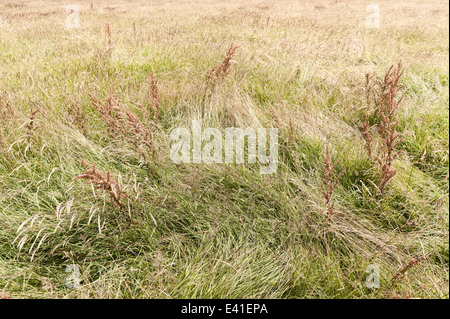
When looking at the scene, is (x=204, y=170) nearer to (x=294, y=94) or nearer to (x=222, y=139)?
(x=222, y=139)

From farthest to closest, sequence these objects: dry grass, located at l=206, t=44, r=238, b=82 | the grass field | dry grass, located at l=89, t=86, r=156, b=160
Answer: dry grass, located at l=206, t=44, r=238, b=82 < dry grass, located at l=89, t=86, r=156, b=160 < the grass field

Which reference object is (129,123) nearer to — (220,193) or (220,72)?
(220,193)

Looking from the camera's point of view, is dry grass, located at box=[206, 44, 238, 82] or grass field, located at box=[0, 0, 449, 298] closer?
grass field, located at box=[0, 0, 449, 298]

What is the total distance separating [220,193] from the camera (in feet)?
5.43

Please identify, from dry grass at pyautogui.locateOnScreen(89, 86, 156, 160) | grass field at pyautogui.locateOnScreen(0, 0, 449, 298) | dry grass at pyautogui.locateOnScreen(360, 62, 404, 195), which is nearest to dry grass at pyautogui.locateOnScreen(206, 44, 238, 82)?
grass field at pyautogui.locateOnScreen(0, 0, 449, 298)

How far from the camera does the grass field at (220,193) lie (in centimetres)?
125

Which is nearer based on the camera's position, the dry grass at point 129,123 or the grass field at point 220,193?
the grass field at point 220,193

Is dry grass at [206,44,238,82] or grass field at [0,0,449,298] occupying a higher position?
dry grass at [206,44,238,82]

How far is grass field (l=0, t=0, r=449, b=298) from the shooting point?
49.3 inches

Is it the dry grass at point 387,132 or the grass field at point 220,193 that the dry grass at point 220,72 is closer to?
the grass field at point 220,193

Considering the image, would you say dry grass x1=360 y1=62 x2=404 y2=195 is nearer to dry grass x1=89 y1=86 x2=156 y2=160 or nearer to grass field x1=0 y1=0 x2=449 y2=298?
grass field x1=0 y1=0 x2=449 y2=298

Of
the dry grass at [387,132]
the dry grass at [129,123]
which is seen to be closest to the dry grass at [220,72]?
the dry grass at [129,123]

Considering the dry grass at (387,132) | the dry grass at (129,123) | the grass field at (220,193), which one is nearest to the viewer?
the grass field at (220,193)

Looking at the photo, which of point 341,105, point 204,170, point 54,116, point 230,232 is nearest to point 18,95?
point 54,116
